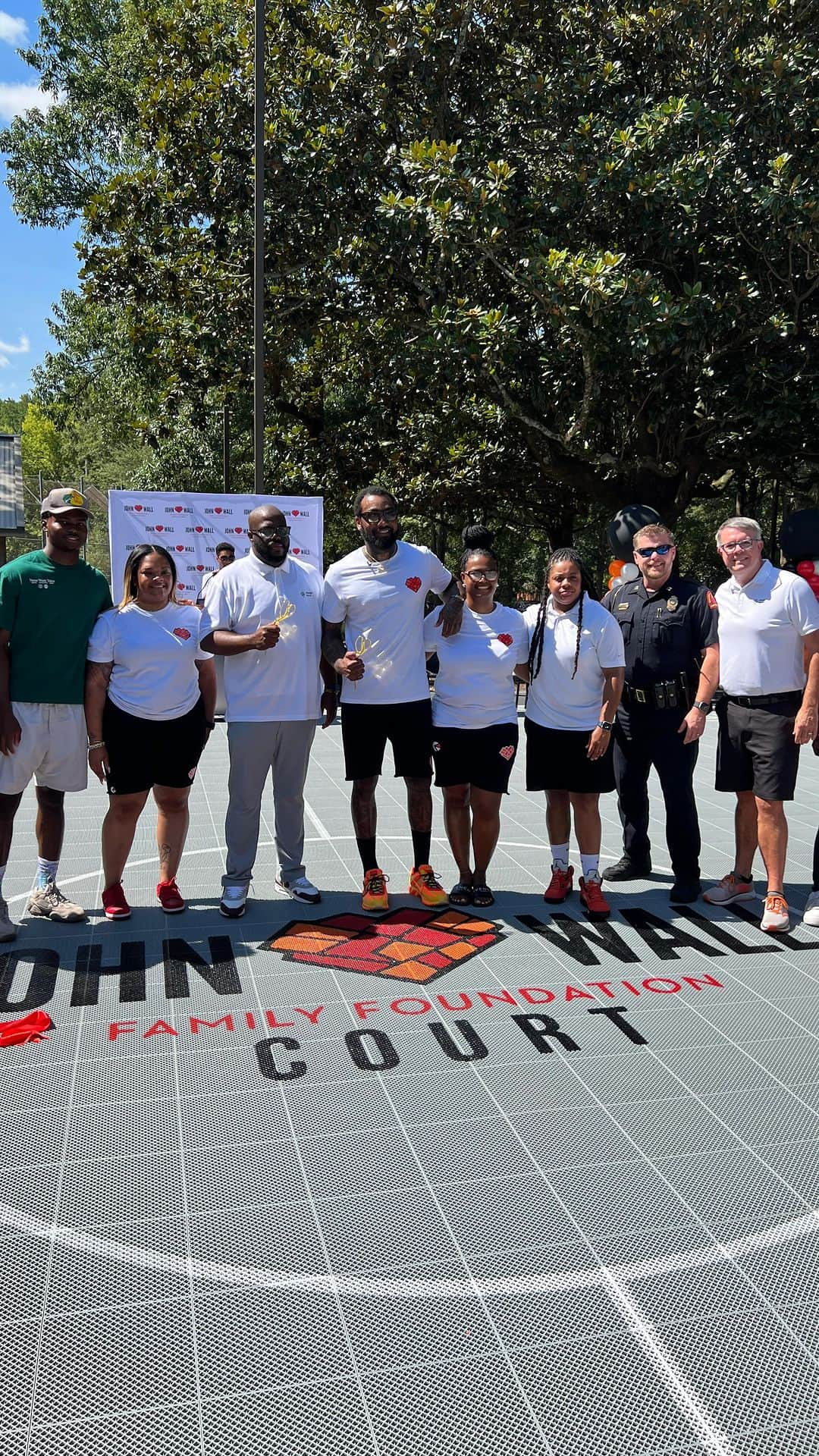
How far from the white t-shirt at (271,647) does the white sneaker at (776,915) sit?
7.73 feet

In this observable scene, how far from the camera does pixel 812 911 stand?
4953 mm

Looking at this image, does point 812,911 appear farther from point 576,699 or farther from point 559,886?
point 576,699

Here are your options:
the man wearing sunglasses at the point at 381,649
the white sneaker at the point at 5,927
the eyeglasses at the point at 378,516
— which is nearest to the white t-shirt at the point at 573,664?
the man wearing sunglasses at the point at 381,649

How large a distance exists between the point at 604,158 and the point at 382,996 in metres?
11.7

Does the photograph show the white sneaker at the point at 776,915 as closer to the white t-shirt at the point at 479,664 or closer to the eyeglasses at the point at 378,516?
the white t-shirt at the point at 479,664

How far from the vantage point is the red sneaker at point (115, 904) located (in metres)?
4.84

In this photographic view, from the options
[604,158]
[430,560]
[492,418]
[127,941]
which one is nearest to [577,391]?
[492,418]

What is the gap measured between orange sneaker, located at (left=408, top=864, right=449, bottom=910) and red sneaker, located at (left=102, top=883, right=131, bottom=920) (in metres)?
1.39

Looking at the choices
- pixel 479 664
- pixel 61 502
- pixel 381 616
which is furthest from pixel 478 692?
pixel 61 502

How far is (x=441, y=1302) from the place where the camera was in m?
2.37

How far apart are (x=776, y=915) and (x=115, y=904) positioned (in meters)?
3.09

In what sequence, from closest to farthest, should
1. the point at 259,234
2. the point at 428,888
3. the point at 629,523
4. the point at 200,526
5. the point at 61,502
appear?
the point at 61,502, the point at 428,888, the point at 200,526, the point at 259,234, the point at 629,523

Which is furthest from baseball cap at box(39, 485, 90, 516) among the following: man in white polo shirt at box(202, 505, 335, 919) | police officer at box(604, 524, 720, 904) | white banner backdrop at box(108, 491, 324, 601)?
white banner backdrop at box(108, 491, 324, 601)

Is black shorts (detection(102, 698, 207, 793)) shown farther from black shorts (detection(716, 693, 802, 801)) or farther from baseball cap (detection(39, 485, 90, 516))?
black shorts (detection(716, 693, 802, 801))
